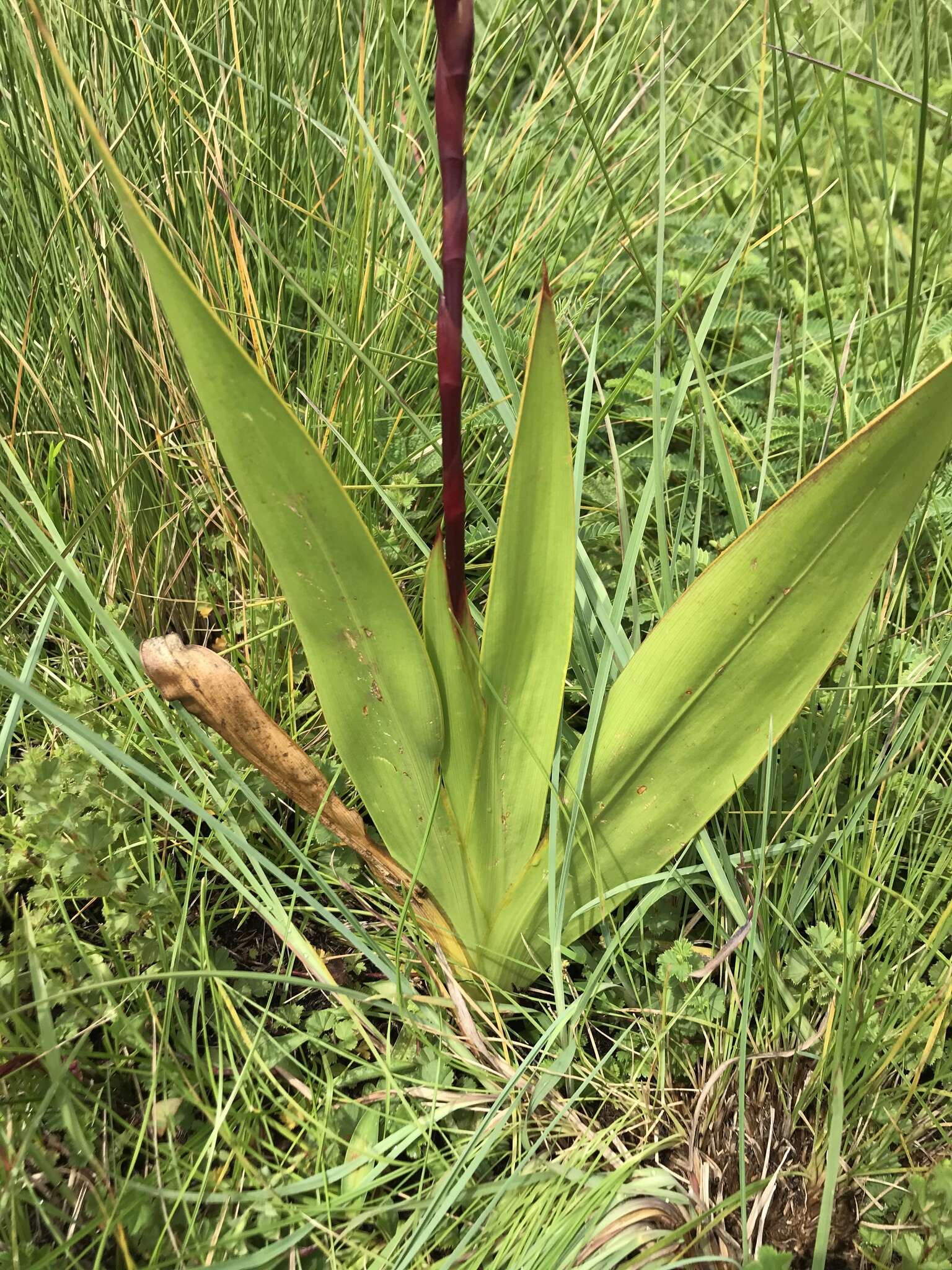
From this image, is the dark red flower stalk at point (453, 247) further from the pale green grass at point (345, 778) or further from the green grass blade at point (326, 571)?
the pale green grass at point (345, 778)

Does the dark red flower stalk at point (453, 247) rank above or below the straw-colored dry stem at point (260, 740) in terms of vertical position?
above

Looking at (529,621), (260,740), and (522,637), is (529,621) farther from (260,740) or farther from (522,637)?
(260,740)

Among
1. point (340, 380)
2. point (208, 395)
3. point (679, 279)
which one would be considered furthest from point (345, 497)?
point (679, 279)

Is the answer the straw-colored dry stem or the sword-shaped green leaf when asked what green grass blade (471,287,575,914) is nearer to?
the sword-shaped green leaf

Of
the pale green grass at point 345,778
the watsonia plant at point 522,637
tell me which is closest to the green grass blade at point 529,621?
the watsonia plant at point 522,637

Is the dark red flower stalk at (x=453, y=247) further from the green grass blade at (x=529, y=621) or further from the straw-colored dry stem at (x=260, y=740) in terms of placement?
the straw-colored dry stem at (x=260, y=740)

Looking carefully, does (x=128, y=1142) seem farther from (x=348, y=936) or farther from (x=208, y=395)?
(x=208, y=395)

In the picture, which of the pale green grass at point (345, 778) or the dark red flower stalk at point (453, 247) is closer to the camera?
the dark red flower stalk at point (453, 247)

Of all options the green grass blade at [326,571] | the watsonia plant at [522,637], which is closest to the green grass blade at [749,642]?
the watsonia plant at [522,637]
